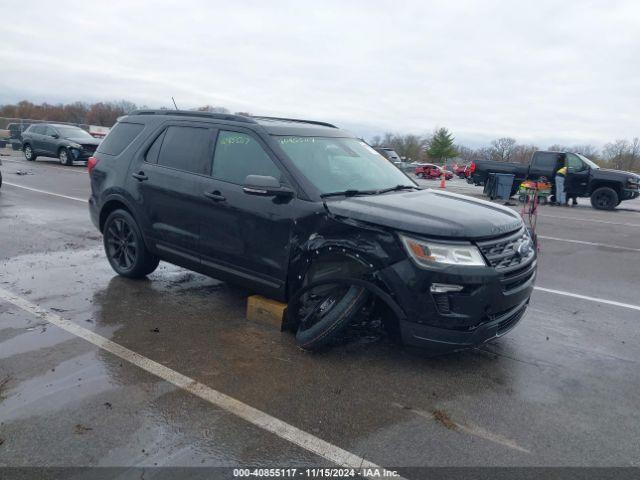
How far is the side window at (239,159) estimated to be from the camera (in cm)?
455

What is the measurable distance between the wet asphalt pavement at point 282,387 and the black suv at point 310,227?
392 millimetres

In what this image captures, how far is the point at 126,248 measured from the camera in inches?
233

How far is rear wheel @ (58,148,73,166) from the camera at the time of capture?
21812 millimetres

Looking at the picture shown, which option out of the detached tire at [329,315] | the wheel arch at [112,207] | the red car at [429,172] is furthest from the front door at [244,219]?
the red car at [429,172]

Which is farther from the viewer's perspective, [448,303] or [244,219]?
[244,219]

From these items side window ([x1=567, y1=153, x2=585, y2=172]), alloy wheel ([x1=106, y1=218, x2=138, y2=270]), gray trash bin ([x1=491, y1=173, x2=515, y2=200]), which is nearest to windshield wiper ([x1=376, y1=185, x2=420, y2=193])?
alloy wheel ([x1=106, y1=218, x2=138, y2=270])

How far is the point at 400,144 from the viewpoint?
86.4 m

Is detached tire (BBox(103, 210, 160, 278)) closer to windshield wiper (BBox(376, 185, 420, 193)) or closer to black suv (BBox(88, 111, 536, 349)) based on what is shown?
black suv (BBox(88, 111, 536, 349))

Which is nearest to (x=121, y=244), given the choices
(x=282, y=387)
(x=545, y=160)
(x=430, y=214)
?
(x=282, y=387)

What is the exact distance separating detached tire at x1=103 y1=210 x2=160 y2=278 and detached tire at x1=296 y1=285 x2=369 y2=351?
232 centimetres

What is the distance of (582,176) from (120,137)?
Answer: 54.1 ft

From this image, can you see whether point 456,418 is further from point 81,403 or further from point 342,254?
point 81,403

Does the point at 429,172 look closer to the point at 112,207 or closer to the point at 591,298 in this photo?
the point at 591,298

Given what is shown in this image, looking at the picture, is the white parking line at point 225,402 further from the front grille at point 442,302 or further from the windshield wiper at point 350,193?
the windshield wiper at point 350,193
